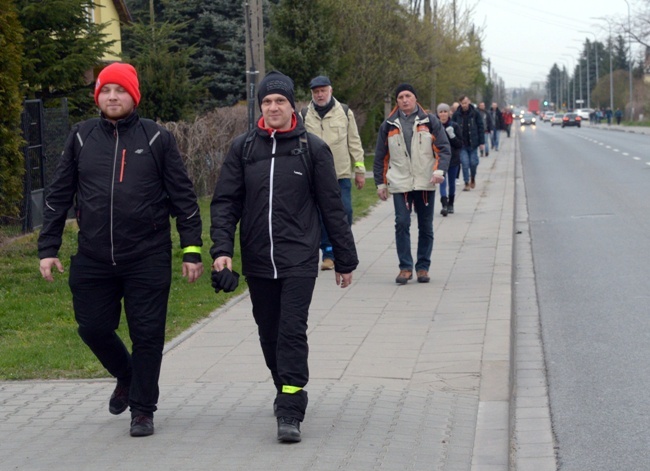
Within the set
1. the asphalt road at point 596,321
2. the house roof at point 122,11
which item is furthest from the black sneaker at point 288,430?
the house roof at point 122,11

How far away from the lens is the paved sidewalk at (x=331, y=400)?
16.6ft

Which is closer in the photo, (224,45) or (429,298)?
(429,298)

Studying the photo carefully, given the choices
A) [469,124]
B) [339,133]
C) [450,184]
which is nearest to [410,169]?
[339,133]

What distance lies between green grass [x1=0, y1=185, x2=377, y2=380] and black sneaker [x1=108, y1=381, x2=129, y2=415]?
110cm

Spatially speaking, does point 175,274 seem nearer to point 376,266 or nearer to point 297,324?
point 376,266

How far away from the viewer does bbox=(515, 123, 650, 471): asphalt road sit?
18.8 feet

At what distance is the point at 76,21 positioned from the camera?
1762 centimetres

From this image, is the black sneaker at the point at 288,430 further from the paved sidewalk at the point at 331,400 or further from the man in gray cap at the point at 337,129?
the man in gray cap at the point at 337,129

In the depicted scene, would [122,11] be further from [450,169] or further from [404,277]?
[404,277]

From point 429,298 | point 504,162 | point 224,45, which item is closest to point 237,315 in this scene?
point 429,298

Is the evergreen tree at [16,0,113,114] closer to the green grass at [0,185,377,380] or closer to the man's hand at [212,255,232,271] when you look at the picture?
the green grass at [0,185,377,380]

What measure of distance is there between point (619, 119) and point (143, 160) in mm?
100617

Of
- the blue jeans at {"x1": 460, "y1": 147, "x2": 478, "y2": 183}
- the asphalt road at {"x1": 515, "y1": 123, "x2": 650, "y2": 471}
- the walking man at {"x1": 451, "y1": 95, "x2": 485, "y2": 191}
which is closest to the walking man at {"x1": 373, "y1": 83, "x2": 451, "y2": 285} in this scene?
the asphalt road at {"x1": 515, "y1": 123, "x2": 650, "y2": 471}

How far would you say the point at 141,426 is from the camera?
538 cm
